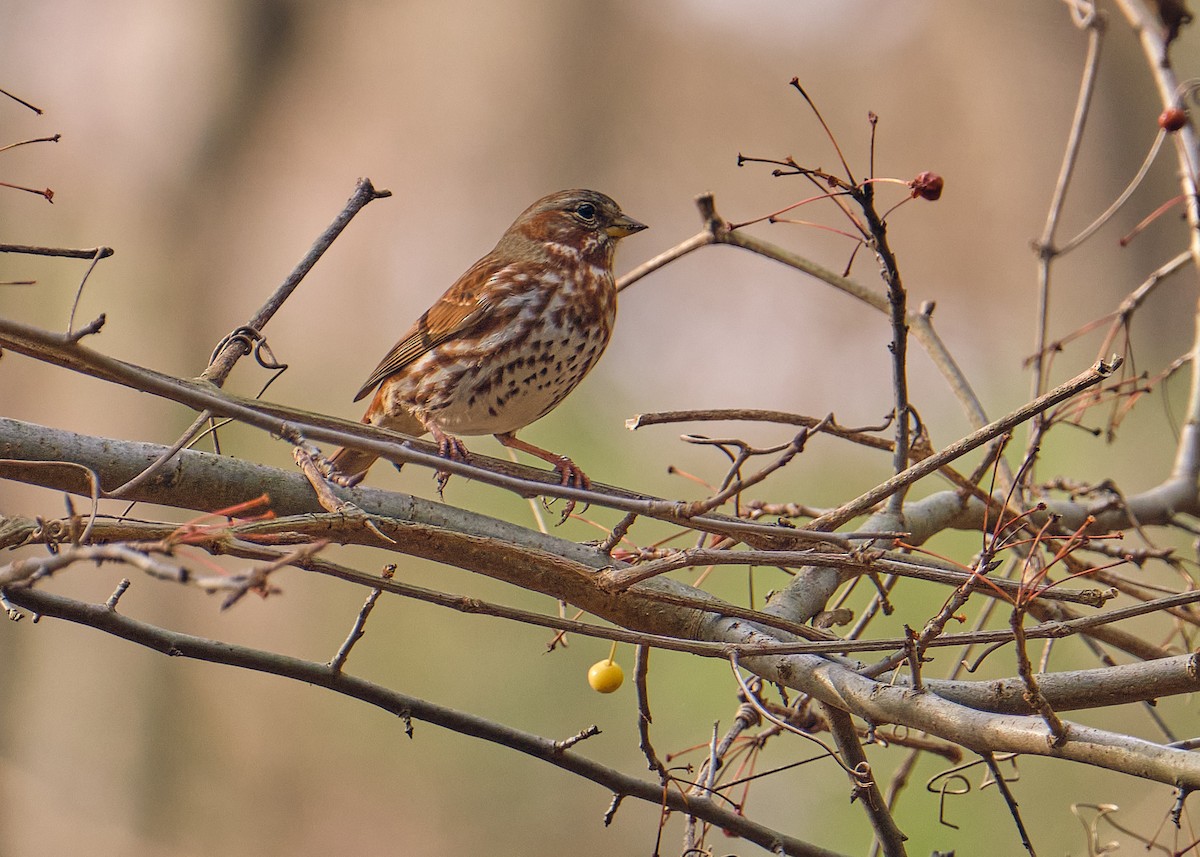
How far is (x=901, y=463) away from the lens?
2.43m

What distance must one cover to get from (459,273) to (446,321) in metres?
5.93

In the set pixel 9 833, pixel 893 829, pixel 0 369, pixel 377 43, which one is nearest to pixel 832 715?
pixel 893 829

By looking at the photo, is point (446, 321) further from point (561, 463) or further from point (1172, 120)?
point (1172, 120)

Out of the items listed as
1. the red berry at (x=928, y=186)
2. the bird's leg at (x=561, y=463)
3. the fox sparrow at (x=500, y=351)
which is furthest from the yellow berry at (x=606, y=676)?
the red berry at (x=928, y=186)

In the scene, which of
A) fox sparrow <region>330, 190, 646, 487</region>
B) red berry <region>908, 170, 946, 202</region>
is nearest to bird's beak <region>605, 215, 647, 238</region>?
fox sparrow <region>330, 190, 646, 487</region>

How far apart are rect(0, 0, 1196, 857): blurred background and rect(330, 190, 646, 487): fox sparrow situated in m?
3.45

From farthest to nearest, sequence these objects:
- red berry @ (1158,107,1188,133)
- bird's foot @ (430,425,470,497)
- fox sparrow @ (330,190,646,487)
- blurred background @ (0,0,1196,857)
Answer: blurred background @ (0,0,1196,857), fox sparrow @ (330,190,646,487), bird's foot @ (430,425,470,497), red berry @ (1158,107,1188,133)

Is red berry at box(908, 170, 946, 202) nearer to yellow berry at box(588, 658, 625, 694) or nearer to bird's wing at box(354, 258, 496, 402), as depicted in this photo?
yellow berry at box(588, 658, 625, 694)

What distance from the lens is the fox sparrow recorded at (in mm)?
3924

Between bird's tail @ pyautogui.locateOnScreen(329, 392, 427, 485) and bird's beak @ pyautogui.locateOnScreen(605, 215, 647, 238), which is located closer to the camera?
bird's tail @ pyautogui.locateOnScreen(329, 392, 427, 485)

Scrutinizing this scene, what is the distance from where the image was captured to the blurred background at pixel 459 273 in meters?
8.20

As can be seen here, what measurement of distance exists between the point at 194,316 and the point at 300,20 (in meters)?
3.40

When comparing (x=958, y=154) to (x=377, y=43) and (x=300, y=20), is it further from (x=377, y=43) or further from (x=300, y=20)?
(x=300, y=20)

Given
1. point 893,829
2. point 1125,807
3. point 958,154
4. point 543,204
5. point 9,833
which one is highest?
point 958,154
